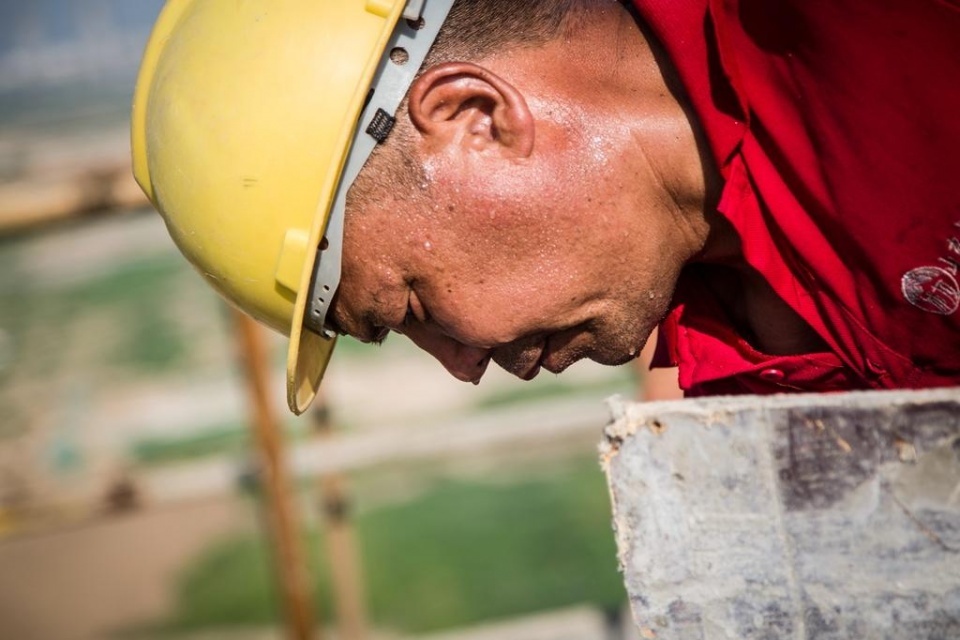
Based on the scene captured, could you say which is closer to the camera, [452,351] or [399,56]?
[399,56]

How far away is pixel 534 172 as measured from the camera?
1.83 meters

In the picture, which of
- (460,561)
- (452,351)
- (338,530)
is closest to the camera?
(452,351)

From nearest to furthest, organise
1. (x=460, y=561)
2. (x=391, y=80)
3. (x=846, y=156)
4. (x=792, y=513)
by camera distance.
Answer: (x=792, y=513), (x=846, y=156), (x=391, y=80), (x=460, y=561)

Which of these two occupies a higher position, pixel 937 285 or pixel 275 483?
pixel 937 285

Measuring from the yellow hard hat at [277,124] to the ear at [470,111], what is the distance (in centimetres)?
6

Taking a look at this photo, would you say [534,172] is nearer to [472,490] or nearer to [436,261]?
[436,261]

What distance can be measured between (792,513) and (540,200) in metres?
0.85

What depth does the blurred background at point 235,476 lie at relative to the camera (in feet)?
13.2

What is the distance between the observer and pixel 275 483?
4.07 meters

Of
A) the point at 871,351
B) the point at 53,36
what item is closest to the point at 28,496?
the point at 871,351

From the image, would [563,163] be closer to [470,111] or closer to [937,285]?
[470,111]

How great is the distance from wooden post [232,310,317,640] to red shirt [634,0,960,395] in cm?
258

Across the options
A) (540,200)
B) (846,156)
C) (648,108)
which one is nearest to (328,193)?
(540,200)

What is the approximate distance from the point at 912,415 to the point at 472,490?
29.1ft
